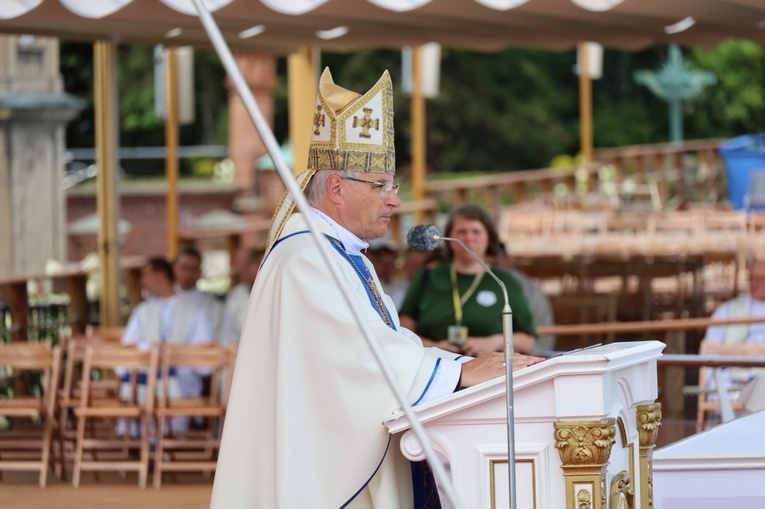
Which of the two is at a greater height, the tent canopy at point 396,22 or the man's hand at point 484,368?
the tent canopy at point 396,22

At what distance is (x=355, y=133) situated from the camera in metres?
4.84

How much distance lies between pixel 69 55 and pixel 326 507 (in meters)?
31.1

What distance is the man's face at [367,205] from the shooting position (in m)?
4.78

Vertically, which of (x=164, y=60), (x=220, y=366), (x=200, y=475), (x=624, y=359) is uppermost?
(x=164, y=60)

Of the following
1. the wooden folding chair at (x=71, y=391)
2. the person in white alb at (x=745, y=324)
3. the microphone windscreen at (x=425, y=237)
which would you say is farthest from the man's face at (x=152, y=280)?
the microphone windscreen at (x=425, y=237)

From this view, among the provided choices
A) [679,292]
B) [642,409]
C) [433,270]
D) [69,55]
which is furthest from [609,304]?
[69,55]

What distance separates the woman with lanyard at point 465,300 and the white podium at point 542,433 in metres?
2.93

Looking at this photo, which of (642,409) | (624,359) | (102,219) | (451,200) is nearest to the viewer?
(624,359)

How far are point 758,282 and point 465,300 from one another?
9.29 ft

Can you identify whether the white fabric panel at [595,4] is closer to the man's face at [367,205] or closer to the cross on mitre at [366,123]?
the cross on mitre at [366,123]

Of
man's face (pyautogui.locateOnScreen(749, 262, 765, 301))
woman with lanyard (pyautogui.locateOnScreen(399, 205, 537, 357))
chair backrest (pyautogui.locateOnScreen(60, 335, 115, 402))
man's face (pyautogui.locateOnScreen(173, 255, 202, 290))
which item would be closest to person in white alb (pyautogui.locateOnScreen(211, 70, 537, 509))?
woman with lanyard (pyautogui.locateOnScreen(399, 205, 537, 357))

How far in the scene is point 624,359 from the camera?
4.30 metres

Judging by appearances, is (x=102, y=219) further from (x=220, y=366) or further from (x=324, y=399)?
(x=324, y=399)

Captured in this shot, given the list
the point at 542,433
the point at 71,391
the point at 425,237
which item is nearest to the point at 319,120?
the point at 425,237
